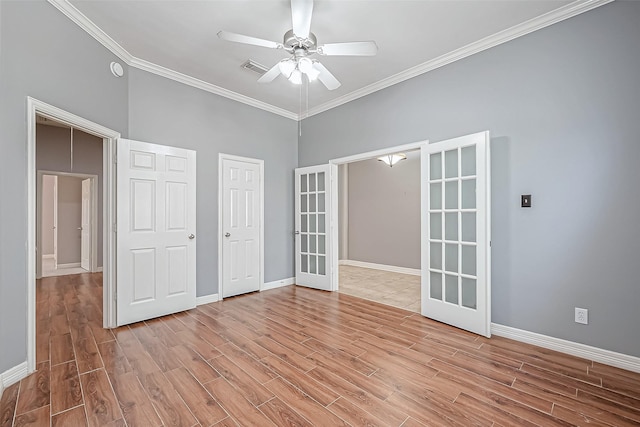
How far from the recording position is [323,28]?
110 inches

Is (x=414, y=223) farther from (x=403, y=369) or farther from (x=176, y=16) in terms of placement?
(x=176, y=16)

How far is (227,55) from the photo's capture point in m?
3.27

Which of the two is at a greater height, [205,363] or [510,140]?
[510,140]

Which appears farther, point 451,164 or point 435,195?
point 435,195

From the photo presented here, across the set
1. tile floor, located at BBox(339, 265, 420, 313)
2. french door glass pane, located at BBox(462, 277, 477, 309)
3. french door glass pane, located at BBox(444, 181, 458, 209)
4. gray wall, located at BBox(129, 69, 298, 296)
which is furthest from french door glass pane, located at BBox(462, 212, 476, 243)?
gray wall, located at BBox(129, 69, 298, 296)

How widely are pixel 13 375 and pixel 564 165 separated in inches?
188

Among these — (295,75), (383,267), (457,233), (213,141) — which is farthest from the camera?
(383,267)

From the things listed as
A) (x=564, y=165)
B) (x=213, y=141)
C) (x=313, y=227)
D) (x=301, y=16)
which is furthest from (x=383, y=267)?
(x=301, y=16)

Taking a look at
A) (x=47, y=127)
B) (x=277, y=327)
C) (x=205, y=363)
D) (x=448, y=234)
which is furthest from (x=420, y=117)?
(x=47, y=127)

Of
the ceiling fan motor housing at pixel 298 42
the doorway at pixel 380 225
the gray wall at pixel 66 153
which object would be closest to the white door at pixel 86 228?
the gray wall at pixel 66 153

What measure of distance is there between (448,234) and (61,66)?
413cm

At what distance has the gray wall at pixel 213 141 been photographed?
139 inches

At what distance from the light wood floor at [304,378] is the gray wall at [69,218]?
4457 millimetres

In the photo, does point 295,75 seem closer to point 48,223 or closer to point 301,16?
point 301,16
